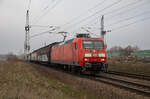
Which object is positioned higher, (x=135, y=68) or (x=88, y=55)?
(x=88, y=55)

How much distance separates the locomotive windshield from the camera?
14318 mm

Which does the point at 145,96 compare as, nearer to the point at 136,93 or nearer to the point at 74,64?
the point at 136,93

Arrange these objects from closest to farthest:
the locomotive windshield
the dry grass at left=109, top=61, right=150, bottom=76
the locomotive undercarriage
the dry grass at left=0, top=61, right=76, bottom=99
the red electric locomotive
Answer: the dry grass at left=0, top=61, right=76, bottom=99 < the locomotive undercarriage < the red electric locomotive < the locomotive windshield < the dry grass at left=109, top=61, right=150, bottom=76

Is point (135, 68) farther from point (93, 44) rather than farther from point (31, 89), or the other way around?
point (31, 89)

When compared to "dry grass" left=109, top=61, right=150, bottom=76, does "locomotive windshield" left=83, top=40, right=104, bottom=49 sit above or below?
above

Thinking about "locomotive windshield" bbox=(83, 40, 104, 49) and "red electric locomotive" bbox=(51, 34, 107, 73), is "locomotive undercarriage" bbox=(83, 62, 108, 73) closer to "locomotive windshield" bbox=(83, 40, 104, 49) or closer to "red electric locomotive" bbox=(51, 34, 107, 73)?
"red electric locomotive" bbox=(51, 34, 107, 73)

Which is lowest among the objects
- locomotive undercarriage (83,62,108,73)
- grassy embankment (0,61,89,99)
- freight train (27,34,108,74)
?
grassy embankment (0,61,89,99)

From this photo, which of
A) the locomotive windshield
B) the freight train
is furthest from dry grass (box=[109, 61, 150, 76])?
the locomotive windshield

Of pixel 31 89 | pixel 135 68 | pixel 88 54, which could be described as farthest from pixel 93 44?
pixel 31 89

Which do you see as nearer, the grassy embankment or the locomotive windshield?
the grassy embankment

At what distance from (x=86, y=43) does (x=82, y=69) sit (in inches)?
87.4

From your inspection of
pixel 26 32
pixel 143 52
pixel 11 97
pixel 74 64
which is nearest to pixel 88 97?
pixel 11 97

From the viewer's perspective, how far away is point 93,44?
1455 centimetres

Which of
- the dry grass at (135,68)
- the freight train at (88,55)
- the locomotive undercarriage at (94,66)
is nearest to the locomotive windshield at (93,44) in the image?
the freight train at (88,55)
